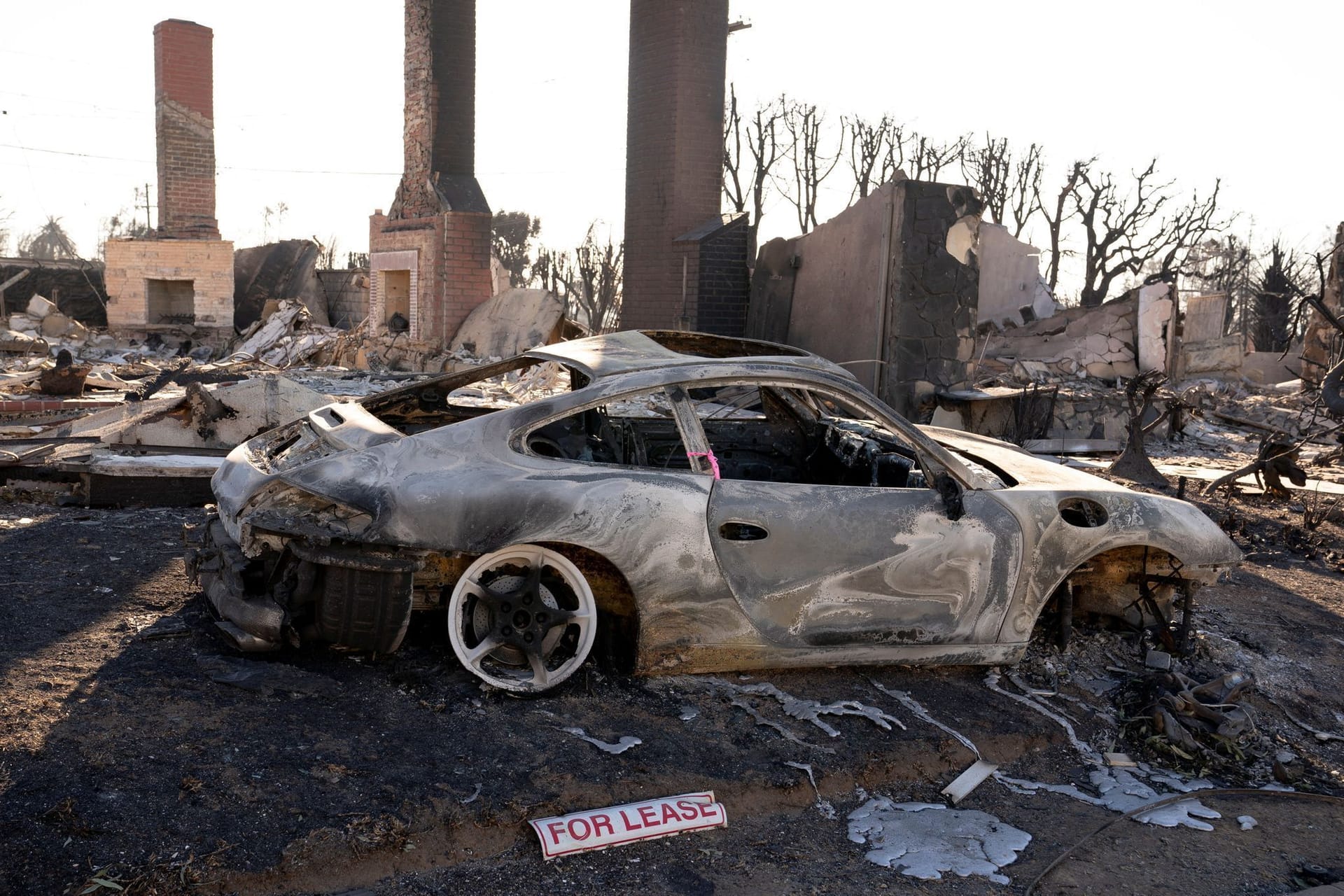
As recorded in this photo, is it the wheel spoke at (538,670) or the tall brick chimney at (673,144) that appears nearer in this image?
the wheel spoke at (538,670)

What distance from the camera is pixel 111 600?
4.45 m

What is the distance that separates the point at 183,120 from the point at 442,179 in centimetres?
755

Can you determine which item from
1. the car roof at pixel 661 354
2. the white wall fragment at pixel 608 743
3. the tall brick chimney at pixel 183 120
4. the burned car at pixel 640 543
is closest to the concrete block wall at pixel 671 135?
the car roof at pixel 661 354

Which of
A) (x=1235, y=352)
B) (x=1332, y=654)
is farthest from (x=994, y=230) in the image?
(x=1332, y=654)

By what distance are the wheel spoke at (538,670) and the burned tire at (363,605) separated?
460mm

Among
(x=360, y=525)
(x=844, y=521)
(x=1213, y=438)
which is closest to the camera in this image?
(x=360, y=525)

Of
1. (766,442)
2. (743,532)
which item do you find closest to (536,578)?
(743,532)

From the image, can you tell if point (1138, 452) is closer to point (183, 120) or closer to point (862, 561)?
point (862, 561)

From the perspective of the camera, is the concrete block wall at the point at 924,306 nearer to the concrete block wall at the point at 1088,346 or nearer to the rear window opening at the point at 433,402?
the rear window opening at the point at 433,402

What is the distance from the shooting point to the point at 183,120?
64.1 ft

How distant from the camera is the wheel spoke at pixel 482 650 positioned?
11.9 ft

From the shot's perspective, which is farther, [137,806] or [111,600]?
[111,600]

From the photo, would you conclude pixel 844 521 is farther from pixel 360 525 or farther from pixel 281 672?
pixel 281 672

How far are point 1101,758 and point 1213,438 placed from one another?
12498 millimetres
